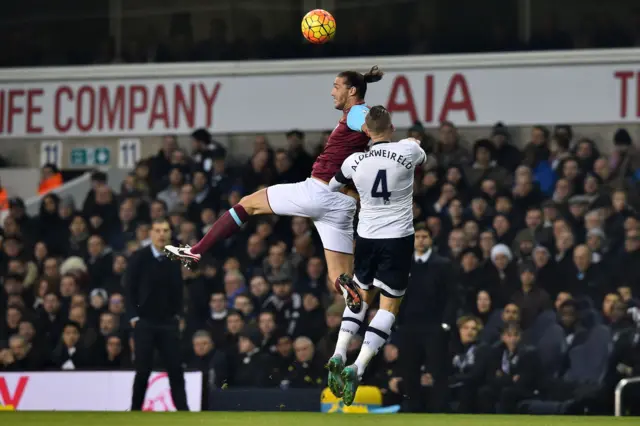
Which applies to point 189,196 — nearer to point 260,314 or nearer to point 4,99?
point 260,314

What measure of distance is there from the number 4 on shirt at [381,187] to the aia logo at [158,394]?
483cm

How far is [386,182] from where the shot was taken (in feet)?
33.9

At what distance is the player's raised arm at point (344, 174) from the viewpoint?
10.5m

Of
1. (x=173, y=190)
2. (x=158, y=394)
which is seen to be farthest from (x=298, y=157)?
(x=158, y=394)

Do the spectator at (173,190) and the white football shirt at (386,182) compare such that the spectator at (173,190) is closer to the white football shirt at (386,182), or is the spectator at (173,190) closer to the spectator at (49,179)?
the spectator at (49,179)

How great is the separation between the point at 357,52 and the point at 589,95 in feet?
11.4

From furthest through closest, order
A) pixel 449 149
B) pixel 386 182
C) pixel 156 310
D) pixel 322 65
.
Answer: pixel 322 65
pixel 449 149
pixel 156 310
pixel 386 182

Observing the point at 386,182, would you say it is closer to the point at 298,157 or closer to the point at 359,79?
the point at 359,79

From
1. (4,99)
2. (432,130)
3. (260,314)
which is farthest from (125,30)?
(260,314)

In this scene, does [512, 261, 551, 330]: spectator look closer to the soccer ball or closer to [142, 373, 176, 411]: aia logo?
[142, 373, 176, 411]: aia logo

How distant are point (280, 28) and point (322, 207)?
9.90 m

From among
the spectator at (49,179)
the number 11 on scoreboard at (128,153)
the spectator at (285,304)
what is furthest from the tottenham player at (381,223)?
the spectator at (49,179)

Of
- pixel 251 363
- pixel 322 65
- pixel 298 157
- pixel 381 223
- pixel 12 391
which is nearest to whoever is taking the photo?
pixel 381 223

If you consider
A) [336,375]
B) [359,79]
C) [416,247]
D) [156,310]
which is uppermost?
[359,79]
